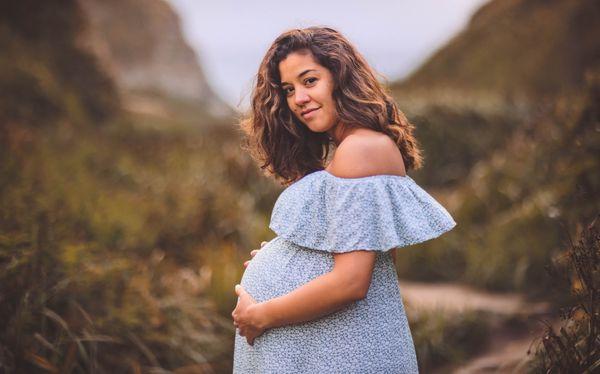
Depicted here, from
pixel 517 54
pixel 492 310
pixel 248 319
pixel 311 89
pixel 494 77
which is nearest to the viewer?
pixel 248 319

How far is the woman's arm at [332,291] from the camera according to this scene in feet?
5.51

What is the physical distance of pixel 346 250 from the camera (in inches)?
66.2

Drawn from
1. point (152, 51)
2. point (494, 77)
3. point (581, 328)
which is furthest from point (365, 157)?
point (152, 51)

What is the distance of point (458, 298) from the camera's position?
16.4 ft

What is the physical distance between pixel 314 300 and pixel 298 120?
82 cm

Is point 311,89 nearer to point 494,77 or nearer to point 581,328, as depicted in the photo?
point 581,328

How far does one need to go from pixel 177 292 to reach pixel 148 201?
177cm

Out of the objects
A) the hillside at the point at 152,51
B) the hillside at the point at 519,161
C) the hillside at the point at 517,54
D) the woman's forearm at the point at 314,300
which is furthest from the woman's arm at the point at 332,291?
the hillside at the point at 152,51

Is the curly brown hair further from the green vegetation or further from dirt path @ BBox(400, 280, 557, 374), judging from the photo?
dirt path @ BBox(400, 280, 557, 374)

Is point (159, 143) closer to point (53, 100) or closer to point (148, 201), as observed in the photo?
point (53, 100)

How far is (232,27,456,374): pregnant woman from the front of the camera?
1.71m

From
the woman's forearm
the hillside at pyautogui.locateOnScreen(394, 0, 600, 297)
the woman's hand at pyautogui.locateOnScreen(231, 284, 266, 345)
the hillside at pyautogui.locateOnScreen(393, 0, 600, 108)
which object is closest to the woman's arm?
the woman's forearm

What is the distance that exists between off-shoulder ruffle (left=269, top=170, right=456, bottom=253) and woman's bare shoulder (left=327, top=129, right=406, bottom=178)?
2 cm

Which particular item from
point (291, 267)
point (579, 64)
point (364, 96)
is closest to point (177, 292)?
point (291, 267)
